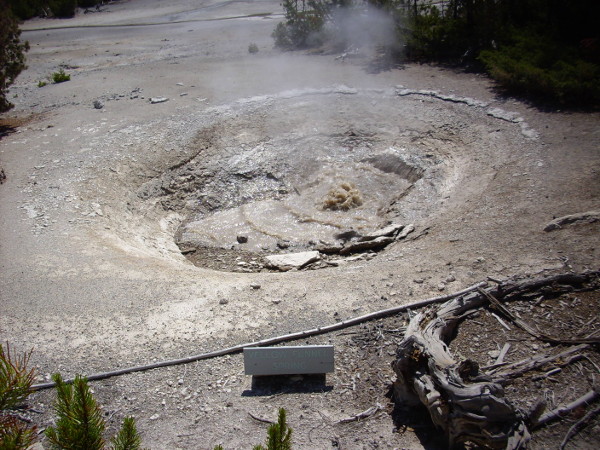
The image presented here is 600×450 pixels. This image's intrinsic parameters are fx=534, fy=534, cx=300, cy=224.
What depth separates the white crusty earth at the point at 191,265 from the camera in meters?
4.05

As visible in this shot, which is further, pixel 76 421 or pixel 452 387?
pixel 452 387

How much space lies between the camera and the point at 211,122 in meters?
10.2

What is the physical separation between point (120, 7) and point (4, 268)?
21.1m

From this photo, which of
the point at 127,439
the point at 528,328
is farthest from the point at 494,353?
the point at 127,439

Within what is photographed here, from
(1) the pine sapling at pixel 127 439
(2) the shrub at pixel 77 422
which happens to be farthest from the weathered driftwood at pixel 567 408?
(2) the shrub at pixel 77 422

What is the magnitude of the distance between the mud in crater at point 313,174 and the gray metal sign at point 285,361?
9.82 feet

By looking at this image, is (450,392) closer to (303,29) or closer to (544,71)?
(544,71)

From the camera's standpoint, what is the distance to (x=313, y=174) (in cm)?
941

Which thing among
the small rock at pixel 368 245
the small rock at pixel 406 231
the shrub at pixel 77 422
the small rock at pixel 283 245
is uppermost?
the shrub at pixel 77 422

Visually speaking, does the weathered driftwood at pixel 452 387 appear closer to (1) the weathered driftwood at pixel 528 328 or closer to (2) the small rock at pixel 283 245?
(1) the weathered driftwood at pixel 528 328

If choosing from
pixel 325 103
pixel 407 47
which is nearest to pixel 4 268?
pixel 325 103

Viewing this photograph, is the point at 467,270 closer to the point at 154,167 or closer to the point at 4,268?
the point at 4,268

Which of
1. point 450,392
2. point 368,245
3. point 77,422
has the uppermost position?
point 77,422

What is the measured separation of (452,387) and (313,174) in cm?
637
